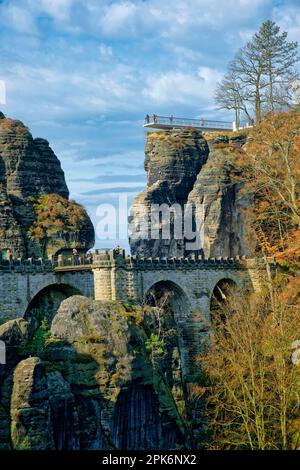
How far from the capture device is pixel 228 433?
45031mm

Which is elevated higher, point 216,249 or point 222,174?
point 222,174

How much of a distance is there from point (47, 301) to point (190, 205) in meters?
18.6

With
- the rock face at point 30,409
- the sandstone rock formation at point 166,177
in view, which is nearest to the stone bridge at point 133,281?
the sandstone rock formation at point 166,177

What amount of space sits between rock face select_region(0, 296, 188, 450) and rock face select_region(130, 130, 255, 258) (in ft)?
70.1

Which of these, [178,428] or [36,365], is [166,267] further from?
[36,365]

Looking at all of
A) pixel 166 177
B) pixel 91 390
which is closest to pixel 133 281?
pixel 166 177

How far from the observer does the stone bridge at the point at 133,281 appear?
49062 millimetres

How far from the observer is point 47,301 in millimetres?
52312

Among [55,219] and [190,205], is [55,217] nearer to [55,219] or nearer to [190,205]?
[55,219]

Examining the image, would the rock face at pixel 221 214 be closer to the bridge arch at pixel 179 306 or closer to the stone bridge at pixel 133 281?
the stone bridge at pixel 133 281

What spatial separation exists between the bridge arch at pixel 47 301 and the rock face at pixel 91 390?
29.8 ft

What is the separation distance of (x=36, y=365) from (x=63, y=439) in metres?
3.48
